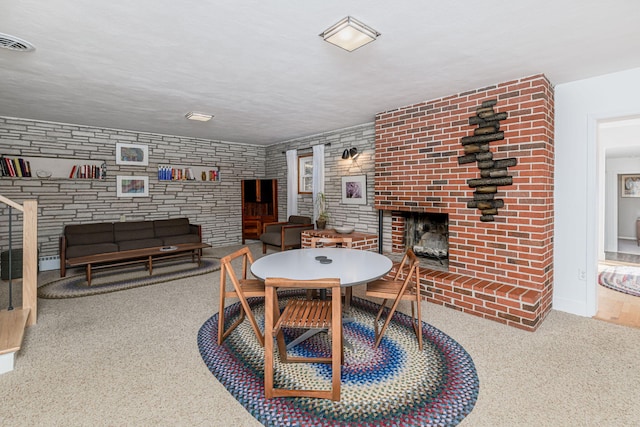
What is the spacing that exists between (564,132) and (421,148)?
56.7 inches

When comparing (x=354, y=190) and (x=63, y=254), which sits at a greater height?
(x=354, y=190)

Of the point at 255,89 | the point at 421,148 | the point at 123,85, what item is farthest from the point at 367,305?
the point at 123,85

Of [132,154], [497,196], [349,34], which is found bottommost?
[497,196]

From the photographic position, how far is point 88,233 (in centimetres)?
523

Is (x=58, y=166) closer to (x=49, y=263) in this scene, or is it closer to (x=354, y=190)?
(x=49, y=263)

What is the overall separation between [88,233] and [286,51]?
472 cm

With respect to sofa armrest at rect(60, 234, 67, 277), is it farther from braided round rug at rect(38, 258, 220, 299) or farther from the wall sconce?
the wall sconce

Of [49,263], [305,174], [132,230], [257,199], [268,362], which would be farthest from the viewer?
[257,199]

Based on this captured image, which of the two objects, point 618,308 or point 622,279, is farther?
point 622,279

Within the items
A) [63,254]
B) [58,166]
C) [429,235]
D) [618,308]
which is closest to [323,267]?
[429,235]

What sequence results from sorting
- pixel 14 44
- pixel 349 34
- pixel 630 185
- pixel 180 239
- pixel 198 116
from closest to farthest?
pixel 349 34
pixel 14 44
pixel 198 116
pixel 180 239
pixel 630 185

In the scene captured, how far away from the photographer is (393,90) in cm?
357

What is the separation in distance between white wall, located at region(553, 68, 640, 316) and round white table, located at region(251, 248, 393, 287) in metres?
2.03

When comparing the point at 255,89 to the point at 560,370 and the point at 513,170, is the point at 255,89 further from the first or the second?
the point at 560,370
